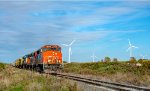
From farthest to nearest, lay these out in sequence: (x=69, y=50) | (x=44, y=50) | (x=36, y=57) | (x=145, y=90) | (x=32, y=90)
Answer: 1. (x=69, y=50)
2. (x=36, y=57)
3. (x=44, y=50)
4. (x=32, y=90)
5. (x=145, y=90)

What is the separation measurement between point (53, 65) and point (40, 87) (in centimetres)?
2755

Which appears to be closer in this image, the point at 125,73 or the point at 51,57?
the point at 125,73

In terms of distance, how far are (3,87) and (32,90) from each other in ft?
14.6

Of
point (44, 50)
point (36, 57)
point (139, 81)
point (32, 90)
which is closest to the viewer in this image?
point (32, 90)

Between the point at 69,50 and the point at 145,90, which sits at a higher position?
the point at 69,50

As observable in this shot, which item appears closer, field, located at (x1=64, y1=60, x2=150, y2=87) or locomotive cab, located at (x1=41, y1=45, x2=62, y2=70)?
field, located at (x1=64, y1=60, x2=150, y2=87)

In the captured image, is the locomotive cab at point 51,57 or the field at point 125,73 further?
the locomotive cab at point 51,57

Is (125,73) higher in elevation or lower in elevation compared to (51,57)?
lower

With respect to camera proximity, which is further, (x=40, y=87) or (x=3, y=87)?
(x=3, y=87)

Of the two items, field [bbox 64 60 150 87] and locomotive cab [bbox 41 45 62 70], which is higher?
locomotive cab [bbox 41 45 62 70]

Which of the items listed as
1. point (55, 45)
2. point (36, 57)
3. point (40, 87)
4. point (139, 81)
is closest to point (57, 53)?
point (55, 45)

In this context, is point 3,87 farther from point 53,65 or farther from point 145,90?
point 53,65

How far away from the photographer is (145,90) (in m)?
18.1

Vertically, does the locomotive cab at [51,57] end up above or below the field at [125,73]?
above
